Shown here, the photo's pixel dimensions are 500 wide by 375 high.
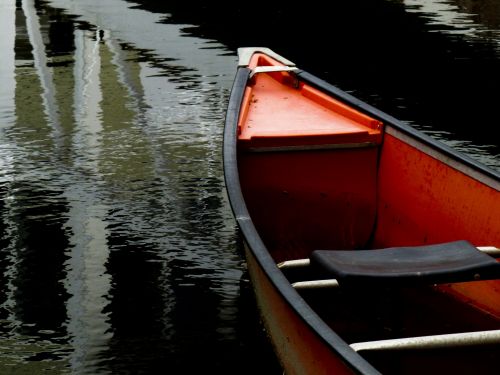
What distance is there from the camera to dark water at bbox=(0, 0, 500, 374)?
574 centimetres

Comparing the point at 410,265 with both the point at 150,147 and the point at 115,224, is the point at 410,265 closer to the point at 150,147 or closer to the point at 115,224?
the point at 115,224

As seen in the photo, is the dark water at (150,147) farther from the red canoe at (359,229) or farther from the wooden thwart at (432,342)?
the wooden thwart at (432,342)

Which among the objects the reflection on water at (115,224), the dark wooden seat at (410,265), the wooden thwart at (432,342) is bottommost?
the reflection on water at (115,224)

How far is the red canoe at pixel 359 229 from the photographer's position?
4617mm

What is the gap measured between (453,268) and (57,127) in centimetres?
626

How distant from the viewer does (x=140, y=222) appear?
7.48 metres

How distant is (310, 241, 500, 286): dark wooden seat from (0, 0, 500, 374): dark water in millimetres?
842

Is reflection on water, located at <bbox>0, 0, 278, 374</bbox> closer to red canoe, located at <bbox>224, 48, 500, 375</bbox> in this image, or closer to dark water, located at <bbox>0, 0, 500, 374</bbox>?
dark water, located at <bbox>0, 0, 500, 374</bbox>

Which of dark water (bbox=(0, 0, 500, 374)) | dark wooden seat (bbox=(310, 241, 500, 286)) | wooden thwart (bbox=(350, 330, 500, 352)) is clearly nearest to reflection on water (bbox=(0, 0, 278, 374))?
dark water (bbox=(0, 0, 500, 374))

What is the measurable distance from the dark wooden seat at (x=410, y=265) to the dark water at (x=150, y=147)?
84 centimetres

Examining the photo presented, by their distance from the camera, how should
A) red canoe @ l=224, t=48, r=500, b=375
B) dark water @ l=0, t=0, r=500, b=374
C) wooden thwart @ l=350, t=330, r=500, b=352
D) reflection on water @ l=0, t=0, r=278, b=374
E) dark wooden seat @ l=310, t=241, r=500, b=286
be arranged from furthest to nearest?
dark water @ l=0, t=0, r=500, b=374 < reflection on water @ l=0, t=0, r=278, b=374 < dark wooden seat @ l=310, t=241, r=500, b=286 < red canoe @ l=224, t=48, r=500, b=375 < wooden thwart @ l=350, t=330, r=500, b=352

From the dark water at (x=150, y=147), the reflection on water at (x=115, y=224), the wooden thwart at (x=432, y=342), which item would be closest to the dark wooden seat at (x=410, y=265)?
the wooden thwart at (x=432, y=342)

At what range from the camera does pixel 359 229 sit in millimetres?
6691

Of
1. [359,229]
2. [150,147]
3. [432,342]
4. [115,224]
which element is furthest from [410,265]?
[150,147]
